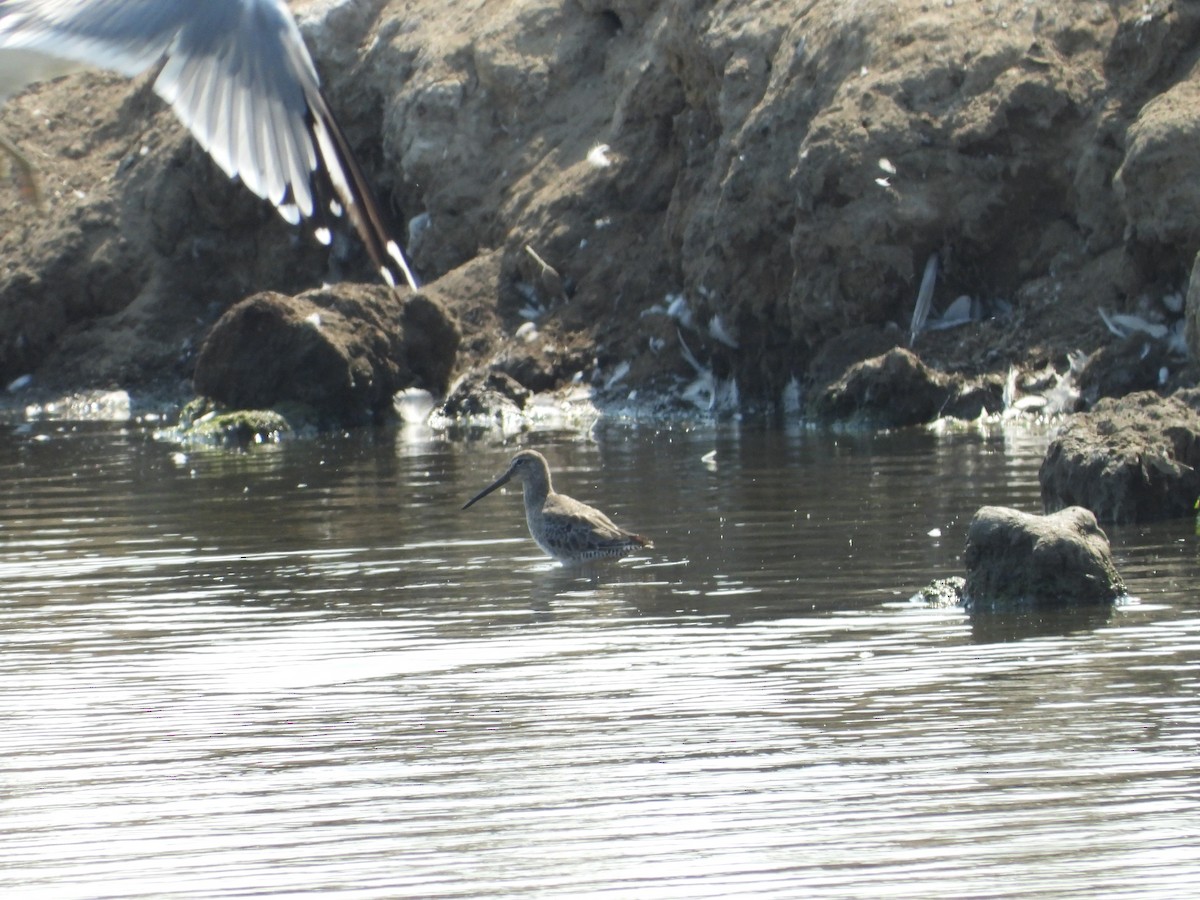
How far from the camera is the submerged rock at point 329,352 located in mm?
20625

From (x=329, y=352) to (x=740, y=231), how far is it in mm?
4390

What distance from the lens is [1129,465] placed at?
415 inches

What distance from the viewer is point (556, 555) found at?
35.1ft

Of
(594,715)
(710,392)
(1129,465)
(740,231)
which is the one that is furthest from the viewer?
(710,392)

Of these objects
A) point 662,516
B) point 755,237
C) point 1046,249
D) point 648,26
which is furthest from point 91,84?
point 662,516

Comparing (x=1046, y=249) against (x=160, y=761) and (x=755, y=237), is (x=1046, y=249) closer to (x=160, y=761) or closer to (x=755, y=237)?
(x=755, y=237)

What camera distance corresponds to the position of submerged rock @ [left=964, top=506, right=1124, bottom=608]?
8141 millimetres

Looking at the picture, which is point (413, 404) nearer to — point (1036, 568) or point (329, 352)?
point (329, 352)

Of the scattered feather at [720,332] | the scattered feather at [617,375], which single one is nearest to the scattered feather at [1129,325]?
the scattered feather at [720,332]

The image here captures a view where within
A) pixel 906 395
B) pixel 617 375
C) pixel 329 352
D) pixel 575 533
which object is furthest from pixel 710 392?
pixel 575 533

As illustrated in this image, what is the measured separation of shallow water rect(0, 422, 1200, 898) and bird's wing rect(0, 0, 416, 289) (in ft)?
5.98

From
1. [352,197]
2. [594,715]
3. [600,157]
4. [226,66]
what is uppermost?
[600,157]

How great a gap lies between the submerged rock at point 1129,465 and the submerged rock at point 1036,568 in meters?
2.26

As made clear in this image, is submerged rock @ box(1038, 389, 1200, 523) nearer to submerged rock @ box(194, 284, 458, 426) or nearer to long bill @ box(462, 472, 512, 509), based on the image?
long bill @ box(462, 472, 512, 509)
